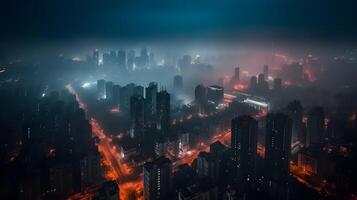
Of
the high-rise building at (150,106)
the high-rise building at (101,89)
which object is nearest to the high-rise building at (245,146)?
the high-rise building at (150,106)

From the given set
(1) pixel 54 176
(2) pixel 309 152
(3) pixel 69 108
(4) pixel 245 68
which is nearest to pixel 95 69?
(3) pixel 69 108

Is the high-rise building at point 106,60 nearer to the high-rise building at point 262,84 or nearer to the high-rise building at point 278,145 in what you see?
the high-rise building at point 262,84

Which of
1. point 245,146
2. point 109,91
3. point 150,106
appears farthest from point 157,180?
point 109,91

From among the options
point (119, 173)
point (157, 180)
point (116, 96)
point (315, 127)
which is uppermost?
point (116, 96)

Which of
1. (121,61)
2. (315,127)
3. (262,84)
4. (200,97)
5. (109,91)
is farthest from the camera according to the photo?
(121,61)

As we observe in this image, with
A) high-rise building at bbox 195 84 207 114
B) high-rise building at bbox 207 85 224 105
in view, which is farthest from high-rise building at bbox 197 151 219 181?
high-rise building at bbox 207 85 224 105

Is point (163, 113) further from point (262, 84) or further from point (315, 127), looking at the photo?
point (262, 84)
